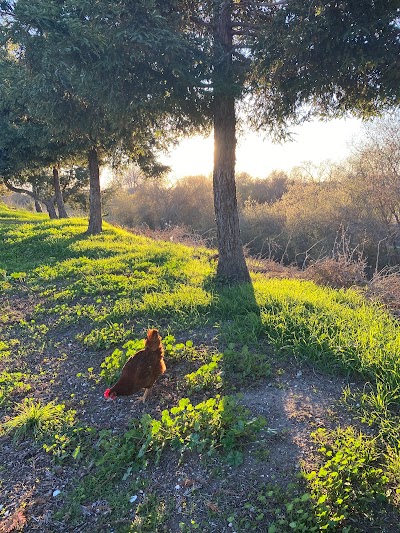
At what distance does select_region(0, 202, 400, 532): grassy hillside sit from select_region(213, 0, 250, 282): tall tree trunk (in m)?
Result: 0.79

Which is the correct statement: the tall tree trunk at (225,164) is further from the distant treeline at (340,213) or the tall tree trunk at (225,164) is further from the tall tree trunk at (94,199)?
the tall tree trunk at (94,199)

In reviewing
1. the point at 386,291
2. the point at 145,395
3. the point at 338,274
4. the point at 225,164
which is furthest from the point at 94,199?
the point at 145,395

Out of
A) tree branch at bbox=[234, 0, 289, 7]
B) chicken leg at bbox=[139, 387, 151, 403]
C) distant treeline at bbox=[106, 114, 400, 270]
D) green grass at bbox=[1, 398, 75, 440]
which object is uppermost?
tree branch at bbox=[234, 0, 289, 7]

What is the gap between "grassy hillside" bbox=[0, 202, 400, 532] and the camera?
2359mm

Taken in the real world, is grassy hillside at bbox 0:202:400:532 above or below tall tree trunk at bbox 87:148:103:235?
below

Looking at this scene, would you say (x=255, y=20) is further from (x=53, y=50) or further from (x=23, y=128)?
Result: (x=23, y=128)

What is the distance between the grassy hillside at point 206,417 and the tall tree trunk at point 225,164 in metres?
0.79

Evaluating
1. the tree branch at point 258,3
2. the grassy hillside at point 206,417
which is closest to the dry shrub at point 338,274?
the grassy hillside at point 206,417

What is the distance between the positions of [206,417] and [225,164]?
14.7ft

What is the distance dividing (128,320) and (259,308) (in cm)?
185

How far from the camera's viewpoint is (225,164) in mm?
6305

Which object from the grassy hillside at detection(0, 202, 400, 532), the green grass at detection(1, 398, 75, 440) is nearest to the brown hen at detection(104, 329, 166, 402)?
the grassy hillside at detection(0, 202, 400, 532)

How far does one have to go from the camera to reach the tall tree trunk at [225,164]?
570cm

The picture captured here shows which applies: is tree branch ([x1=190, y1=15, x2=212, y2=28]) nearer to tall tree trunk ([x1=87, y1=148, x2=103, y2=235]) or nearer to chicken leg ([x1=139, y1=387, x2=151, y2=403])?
chicken leg ([x1=139, y1=387, x2=151, y2=403])
